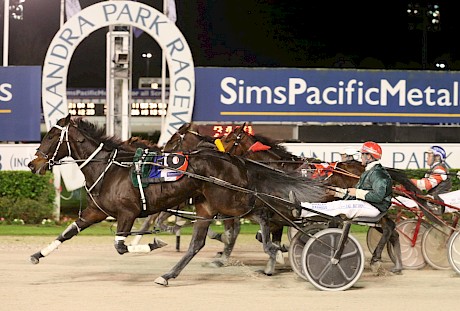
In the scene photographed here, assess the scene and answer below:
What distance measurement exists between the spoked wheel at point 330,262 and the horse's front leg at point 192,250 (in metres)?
1.08

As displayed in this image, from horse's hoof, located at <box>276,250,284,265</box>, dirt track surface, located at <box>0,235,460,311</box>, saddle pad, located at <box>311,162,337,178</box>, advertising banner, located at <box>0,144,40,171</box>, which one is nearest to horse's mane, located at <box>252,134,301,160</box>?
saddle pad, located at <box>311,162,337,178</box>

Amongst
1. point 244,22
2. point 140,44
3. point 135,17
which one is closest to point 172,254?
point 135,17

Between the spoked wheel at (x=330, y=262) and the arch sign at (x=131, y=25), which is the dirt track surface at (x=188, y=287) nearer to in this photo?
the spoked wheel at (x=330, y=262)

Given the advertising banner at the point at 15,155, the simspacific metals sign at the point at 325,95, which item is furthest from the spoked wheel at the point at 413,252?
the advertising banner at the point at 15,155

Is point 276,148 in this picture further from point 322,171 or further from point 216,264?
point 216,264

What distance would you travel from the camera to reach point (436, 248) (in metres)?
9.68

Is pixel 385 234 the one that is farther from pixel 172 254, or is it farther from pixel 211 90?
pixel 211 90

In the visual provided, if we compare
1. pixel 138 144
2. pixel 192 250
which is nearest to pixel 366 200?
pixel 192 250

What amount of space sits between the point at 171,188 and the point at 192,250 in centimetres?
66

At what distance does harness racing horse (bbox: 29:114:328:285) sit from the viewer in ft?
28.1

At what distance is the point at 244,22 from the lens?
88.3ft

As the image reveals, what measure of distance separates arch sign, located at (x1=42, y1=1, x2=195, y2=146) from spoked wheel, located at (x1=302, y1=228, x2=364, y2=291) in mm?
6761

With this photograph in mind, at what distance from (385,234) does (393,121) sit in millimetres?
6222

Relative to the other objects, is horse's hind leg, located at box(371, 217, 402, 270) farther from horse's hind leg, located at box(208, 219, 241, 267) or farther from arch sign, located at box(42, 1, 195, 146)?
arch sign, located at box(42, 1, 195, 146)
